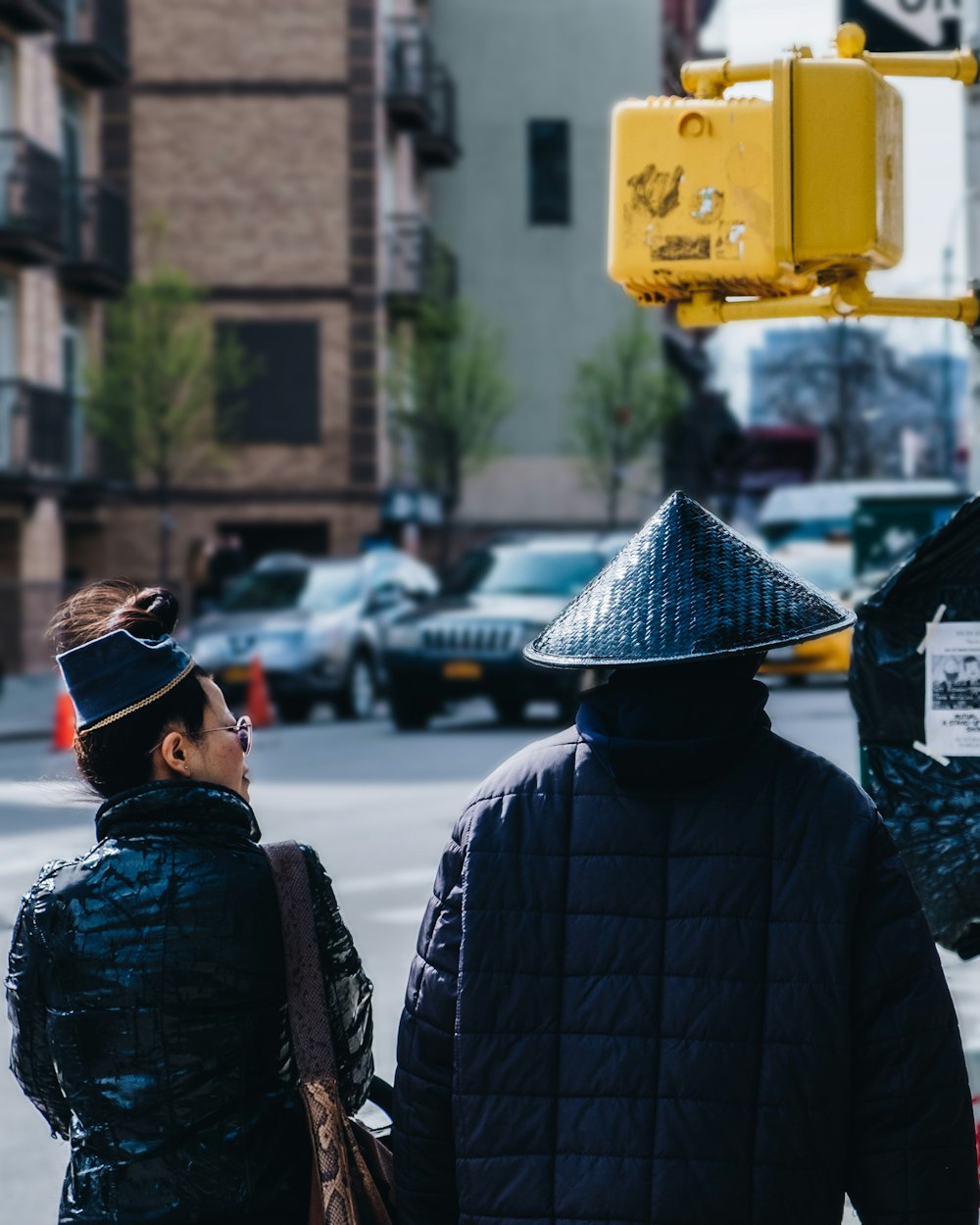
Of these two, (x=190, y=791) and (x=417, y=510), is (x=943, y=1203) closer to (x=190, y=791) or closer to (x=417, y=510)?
(x=190, y=791)

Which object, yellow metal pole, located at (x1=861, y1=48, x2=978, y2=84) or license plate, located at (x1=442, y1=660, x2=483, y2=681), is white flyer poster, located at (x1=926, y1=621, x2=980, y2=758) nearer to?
yellow metal pole, located at (x1=861, y1=48, x2=978, y2=84)

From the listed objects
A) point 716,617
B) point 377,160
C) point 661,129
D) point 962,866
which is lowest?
point 962,866

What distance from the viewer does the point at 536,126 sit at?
4912cm

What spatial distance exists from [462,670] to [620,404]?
26617 millimetres

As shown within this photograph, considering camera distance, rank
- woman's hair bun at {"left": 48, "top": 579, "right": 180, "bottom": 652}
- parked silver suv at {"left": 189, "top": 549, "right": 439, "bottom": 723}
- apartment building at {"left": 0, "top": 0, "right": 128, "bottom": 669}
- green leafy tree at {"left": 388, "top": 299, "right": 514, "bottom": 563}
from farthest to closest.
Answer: green leafy tree at {"left": 388, "top": 299, "right": 514, "bottom": 563} → apartment building at {"left": 0, "top": 0, "right": 128, "bottom": 669} → parked silver suv at {"left": 189, "top": 549, "right": 439, "bottom": 723} → woman's hair bun at {"left": 48, "top": 579, "right": 180, "bottom": 652}

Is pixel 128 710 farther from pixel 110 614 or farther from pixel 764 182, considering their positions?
pixel 764 182

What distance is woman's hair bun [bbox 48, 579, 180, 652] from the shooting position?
295 centimetres

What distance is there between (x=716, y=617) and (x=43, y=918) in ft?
3.19

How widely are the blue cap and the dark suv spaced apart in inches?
645

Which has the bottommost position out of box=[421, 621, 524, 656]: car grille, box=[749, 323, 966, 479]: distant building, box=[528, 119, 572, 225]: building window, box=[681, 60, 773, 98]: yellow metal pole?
box=[421, 621, 524, 656]: car grille

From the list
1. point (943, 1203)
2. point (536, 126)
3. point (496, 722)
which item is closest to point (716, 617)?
point (943, 1203)

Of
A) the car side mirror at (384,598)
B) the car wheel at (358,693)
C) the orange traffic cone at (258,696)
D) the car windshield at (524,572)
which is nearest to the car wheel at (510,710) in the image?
the car windshield at (524,572)

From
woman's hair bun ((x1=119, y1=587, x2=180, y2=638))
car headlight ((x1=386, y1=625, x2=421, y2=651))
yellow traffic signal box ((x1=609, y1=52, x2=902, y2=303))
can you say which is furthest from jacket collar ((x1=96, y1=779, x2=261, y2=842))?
car headlight ((x1=386, y1=625, x2=421, y2=651))

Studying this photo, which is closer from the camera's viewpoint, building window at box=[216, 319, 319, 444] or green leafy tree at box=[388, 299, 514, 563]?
building window at box=[216, 319, 319, 444]
